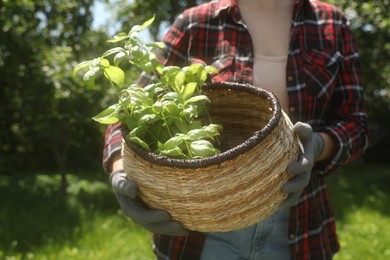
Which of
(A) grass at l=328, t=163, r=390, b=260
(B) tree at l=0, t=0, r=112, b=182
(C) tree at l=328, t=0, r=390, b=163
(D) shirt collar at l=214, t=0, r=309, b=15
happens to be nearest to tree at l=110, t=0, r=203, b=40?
(B) tree at l=0, t=0, r=112, b=182

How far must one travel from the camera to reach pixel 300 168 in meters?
1.33

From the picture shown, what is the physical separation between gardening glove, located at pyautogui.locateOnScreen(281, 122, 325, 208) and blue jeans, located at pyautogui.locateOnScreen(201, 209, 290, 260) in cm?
24

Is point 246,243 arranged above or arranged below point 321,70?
below

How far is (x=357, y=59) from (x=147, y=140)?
2.70 feet

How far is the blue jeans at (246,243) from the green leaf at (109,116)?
514 millimetres

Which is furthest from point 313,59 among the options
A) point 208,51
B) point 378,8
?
point 378,8

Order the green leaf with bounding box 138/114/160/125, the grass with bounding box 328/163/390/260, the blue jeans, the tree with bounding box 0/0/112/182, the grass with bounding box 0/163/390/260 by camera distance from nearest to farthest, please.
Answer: the green leaf with bounding box 138/114/160/125
the blue jeans
the grass with bounding box 0/163/390/260
the grass with bounding box 328/163/390/260
the tree with bounding box 0/0/112/182

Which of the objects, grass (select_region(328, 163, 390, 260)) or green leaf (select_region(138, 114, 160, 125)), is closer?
green leaf (select_region(138, 114, 160, 125))

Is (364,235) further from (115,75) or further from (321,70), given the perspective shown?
(115,75)

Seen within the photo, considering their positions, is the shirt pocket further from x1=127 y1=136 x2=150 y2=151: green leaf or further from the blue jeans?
x1=127 y1=136 x2=150 y2=151: green leaf

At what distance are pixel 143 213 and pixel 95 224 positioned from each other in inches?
128

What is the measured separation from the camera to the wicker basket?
3.92 feet

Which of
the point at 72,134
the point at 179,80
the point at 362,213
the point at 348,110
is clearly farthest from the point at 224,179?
the point at 72,134

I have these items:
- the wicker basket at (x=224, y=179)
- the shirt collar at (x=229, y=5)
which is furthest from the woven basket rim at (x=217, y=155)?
the shirt collar at (x=229, y=5)
